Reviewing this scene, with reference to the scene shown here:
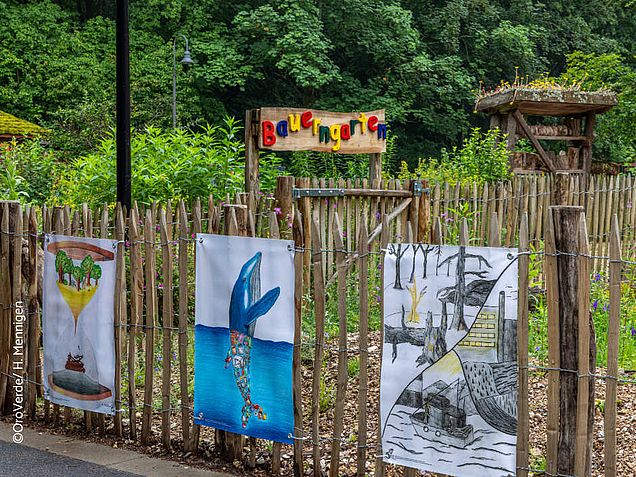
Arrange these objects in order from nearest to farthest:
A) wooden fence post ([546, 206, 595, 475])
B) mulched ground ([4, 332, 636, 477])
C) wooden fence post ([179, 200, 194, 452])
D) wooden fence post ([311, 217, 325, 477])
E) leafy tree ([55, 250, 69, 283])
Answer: wooden fence post ([546, 206, 595, 475])
wooden fence post ([311, 217, 325, 477])
mulched ground ([4, 332, 636, 477])
wooden fence post ([179, 200, 194, 452])
leafy tree ([55, 250, 69, 283])

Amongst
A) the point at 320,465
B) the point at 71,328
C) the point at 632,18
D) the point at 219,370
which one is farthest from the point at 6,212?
the point at 632,18

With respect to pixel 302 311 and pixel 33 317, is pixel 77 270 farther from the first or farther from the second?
pixel 302 311

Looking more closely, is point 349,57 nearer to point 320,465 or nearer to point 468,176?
point 468,176

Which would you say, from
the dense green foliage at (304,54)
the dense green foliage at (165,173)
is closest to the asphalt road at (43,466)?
the dense green foliage at (165,173)

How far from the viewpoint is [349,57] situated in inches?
1256

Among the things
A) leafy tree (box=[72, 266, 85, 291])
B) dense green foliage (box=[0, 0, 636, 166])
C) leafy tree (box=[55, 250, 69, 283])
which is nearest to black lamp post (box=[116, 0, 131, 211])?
leafy tree (box=[55, 250, 69, 283])

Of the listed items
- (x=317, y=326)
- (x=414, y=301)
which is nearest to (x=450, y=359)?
(x=414, y=301)

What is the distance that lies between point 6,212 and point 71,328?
3.61 feet

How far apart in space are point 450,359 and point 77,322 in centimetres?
287

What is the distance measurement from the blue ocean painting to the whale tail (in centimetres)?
2

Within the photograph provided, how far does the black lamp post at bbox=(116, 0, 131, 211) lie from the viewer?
23.1 feet

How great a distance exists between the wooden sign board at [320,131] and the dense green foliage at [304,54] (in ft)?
50.3

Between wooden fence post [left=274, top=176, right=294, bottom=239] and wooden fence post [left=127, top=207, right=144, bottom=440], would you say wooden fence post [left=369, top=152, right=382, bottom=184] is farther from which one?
wooden fence post [left=127, top=207, right=144, bottom=440]

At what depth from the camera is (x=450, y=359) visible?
13.9 feet
